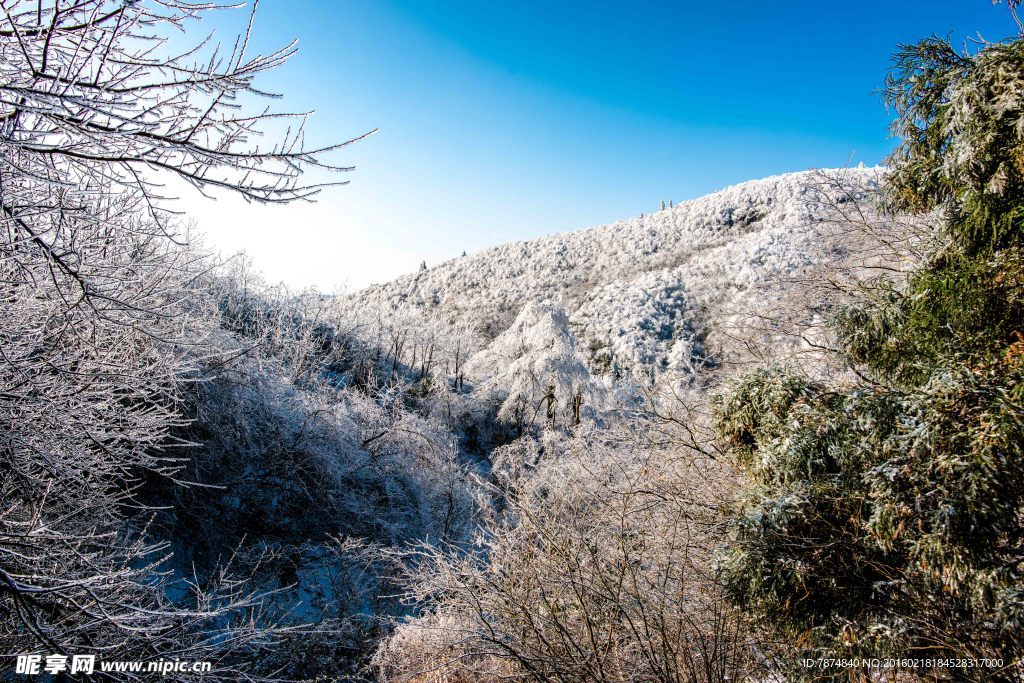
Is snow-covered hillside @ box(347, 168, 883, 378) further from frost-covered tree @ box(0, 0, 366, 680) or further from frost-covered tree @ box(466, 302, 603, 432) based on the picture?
frost-covered tree @ box(0, 0, 366, 680)

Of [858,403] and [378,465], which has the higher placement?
[858,403]

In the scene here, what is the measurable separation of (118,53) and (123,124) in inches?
37.9

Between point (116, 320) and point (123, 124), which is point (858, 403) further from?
point (116, 320)

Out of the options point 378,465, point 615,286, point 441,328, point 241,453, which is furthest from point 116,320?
point 615,286

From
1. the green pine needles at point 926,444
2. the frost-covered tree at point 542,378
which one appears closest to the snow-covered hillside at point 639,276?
the frost-covered tree at point 542,378

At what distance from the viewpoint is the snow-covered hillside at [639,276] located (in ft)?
94.0

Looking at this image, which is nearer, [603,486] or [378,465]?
[603,486]

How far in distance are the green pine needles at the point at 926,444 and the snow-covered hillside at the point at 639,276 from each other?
63.1ft

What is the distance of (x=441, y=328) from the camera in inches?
1233

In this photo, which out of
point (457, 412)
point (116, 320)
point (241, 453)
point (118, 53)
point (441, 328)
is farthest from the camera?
point (441, 328)

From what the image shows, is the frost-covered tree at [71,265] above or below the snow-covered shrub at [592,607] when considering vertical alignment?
Result: above

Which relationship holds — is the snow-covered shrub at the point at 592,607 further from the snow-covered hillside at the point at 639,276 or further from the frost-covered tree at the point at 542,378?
the snow-covered hillside at the point at 639,276

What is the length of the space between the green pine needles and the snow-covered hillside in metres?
19.2

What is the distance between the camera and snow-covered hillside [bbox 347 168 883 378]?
94.0ft
